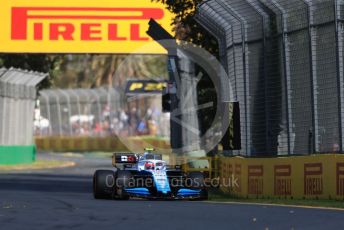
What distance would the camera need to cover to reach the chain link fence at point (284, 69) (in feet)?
58.1

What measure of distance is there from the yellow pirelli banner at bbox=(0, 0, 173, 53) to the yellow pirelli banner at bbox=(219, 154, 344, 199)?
15442 mm

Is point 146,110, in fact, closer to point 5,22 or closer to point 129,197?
point 5,22

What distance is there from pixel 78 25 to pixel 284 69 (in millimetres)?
17362

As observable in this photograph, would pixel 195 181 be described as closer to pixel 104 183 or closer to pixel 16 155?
pixel 104 183

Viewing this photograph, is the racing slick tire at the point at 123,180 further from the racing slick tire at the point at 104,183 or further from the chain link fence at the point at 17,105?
the chain link fence at the point at 17,105

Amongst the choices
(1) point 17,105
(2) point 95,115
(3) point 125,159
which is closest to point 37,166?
(1) point 17,105

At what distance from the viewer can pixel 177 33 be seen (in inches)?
1131

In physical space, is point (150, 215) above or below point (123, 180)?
below

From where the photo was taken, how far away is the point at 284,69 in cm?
1911

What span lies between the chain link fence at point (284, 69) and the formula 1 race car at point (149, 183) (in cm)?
213

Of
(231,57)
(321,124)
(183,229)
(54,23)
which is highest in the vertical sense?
(54,23)

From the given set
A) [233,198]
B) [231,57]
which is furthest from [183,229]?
[231,57]

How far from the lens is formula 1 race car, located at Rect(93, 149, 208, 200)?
1811 cm

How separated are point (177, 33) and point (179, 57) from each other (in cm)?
71
